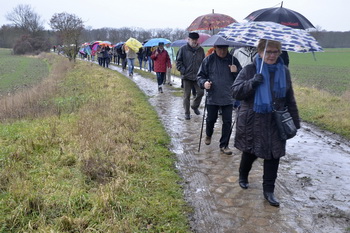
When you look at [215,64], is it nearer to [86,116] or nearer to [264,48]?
[264,48]

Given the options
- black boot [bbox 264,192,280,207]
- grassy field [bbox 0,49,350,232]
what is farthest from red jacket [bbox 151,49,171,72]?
black boot [bbox 264,192,280,207]

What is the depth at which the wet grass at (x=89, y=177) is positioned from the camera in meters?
3.27

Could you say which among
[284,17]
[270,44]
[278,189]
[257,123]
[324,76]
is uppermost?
[284,17]

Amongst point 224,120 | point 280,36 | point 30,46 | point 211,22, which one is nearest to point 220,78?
point 224,120

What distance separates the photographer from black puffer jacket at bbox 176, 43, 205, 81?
297 inches

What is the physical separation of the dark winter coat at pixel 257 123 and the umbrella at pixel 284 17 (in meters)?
2.17

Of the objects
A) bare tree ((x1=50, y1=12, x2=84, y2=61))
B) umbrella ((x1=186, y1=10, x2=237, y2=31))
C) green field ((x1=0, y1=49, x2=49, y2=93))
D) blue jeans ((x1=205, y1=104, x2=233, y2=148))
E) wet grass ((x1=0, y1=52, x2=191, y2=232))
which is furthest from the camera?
bare tree ((x1=50, y1=12, x2=84, y2=61))

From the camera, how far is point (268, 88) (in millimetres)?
3482

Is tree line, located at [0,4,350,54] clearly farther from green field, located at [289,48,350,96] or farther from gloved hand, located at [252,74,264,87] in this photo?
gloved hand, located at [252,74,264,87]

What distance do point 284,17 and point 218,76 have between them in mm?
1544

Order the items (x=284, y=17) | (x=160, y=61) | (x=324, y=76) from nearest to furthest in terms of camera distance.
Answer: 1. (x=284, y=17)
2. (x=160, y=61)
3. (x=324, y=76)

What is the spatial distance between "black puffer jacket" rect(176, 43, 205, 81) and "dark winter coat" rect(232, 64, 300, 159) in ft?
12.9

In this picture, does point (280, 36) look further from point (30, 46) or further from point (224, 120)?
point (30, 46)

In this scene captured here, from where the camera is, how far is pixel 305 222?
3420 mm
